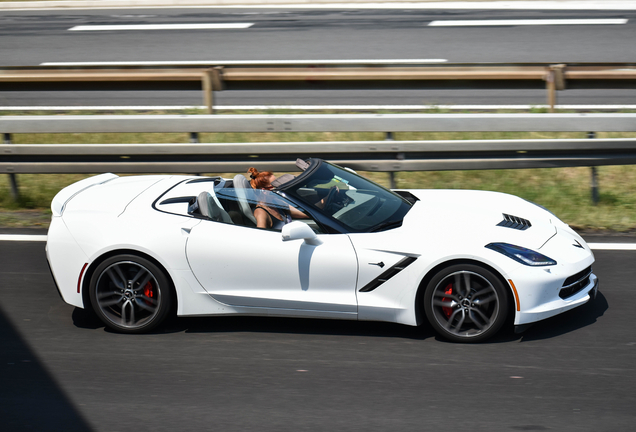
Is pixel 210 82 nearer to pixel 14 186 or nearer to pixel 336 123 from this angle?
pixel 336 123

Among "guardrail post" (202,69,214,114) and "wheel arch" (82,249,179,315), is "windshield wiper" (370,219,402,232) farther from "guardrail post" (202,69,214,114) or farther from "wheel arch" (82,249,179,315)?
"guardrail post" (202,69,214,114)

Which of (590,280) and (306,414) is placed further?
(590,280)

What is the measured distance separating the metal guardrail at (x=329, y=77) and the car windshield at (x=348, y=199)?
3.91 metres

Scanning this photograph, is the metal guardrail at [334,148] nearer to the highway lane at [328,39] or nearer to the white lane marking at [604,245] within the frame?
the white lane marking at [604,245]

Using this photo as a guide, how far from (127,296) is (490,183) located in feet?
16.4

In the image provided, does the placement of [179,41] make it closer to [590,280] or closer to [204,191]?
[204,191]

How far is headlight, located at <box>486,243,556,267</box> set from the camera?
4.75 m

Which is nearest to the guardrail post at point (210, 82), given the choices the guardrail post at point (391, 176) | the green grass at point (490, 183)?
the green grass at point (490, 183)

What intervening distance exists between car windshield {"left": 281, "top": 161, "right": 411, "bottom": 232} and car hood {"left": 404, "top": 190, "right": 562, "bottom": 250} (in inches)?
5.9

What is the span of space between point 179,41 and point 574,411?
13.4m

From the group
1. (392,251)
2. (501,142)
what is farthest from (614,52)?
(392,251)

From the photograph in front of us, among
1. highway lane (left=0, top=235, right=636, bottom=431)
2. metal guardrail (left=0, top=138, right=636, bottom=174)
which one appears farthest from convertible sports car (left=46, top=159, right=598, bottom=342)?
metal guardrail (left=0, top=138, right=636, bottom=174)

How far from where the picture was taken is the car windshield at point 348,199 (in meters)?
5.09

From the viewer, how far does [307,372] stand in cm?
458
